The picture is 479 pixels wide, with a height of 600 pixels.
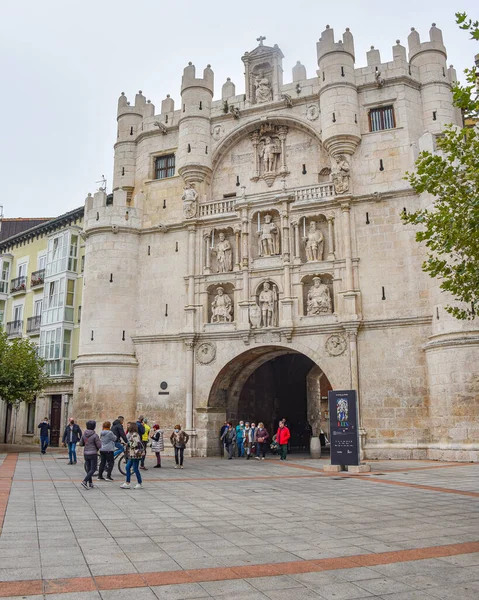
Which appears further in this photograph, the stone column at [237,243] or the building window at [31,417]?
the building window at [31,417]

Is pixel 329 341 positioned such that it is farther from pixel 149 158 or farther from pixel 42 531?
pixel 42 531

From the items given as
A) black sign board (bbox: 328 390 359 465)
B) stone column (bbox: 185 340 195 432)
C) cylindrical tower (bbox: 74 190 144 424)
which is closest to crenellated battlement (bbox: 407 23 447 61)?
cylindrical tower (bbox: 74 190 144 424)

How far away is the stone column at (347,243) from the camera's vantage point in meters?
25.0

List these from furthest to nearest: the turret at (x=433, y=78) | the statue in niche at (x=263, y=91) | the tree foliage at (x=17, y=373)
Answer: the statue in niche at (x=263, y=91) → the tree foliage at (x=17, y=373) → the turret at (x=433, y=78)

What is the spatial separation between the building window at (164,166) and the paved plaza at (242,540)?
66.2ft

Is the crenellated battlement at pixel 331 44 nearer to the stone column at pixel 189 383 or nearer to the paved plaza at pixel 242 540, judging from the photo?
the stone column at pixel 189 383

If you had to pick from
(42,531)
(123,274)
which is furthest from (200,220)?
(42,531)

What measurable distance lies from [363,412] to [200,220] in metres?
12.4

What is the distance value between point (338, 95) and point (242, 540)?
2342 cm

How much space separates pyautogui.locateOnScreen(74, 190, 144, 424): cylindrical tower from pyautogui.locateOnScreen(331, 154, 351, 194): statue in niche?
1086 centimetres

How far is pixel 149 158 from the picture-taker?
31.7 metres

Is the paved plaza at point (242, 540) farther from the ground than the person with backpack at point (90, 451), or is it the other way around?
the person with backpack at point (90, 451)

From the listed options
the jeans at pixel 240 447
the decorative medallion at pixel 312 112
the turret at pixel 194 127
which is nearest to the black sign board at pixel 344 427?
the jeans at pixel 240 447

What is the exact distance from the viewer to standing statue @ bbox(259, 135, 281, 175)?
28781mm
